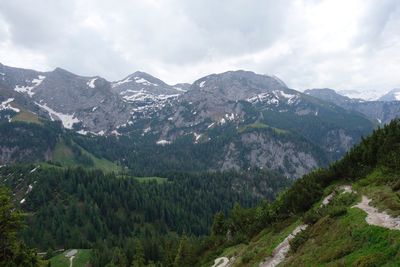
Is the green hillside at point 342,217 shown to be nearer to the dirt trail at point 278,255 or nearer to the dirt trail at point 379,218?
the dirt trail at point 379,218

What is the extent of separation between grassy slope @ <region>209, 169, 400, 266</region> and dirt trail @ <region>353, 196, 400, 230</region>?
47cm

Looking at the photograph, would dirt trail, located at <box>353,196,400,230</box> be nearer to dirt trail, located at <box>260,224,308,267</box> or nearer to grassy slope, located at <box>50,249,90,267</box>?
dirt trail, located at <box>260,224,308,267</box>

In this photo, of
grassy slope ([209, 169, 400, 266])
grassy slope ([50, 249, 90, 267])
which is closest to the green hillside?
grassy slope ([209, 169, 400, 266])

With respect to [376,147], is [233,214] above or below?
below

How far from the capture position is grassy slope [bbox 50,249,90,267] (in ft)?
457

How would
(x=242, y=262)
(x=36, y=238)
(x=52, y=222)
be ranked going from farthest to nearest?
(x=52, y=222) < (x=36, y=238) < (x=242, y=262)

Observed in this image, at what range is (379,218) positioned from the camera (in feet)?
98.5

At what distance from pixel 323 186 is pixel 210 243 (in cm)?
3759

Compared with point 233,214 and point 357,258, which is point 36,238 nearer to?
point 233,214

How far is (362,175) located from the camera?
49.4m

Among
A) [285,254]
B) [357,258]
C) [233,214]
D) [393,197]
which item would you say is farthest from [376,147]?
[233,214]

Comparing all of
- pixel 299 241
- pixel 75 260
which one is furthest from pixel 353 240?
pixel 75 260

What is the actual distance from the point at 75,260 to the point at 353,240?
135577 mm

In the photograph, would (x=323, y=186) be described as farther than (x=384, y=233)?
Yes
